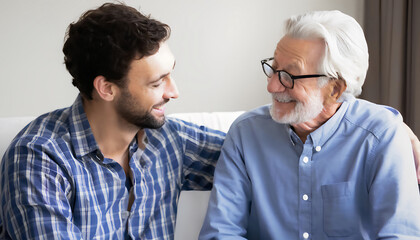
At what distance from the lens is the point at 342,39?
172cm

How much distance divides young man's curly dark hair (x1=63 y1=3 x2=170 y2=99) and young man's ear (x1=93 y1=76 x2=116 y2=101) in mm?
18

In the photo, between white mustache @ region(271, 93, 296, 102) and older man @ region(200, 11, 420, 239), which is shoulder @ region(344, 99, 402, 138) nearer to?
older man @ region(200, 11, 420, 239)

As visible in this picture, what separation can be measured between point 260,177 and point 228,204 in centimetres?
14

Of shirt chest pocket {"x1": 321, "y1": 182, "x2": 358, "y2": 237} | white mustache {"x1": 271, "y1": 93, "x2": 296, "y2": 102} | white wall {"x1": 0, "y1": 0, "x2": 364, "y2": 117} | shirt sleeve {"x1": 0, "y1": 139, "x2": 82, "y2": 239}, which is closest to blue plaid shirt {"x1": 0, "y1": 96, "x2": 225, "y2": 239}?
shirt sleeve {"x1": 0, "y1": 139, "x2": 82, "y2": 239}

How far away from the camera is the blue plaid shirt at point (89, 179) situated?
1573 millimetres

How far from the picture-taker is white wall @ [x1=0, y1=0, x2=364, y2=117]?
3285 mm

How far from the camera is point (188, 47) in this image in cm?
363

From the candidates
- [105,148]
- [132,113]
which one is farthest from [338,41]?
[105,148]

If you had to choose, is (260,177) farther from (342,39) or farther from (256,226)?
(342,39)

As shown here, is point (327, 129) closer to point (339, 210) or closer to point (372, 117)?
point (372, 117)

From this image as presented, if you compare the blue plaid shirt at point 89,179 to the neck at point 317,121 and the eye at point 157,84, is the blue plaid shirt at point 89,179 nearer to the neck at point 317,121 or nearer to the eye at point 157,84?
the eye at point 157,84

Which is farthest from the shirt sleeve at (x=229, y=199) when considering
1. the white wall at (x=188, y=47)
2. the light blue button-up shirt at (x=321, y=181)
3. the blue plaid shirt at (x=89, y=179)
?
the white wall at (x=188, y=47)

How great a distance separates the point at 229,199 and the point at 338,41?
0.60 meters

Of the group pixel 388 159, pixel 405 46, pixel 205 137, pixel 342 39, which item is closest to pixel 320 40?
pixel 342 39
